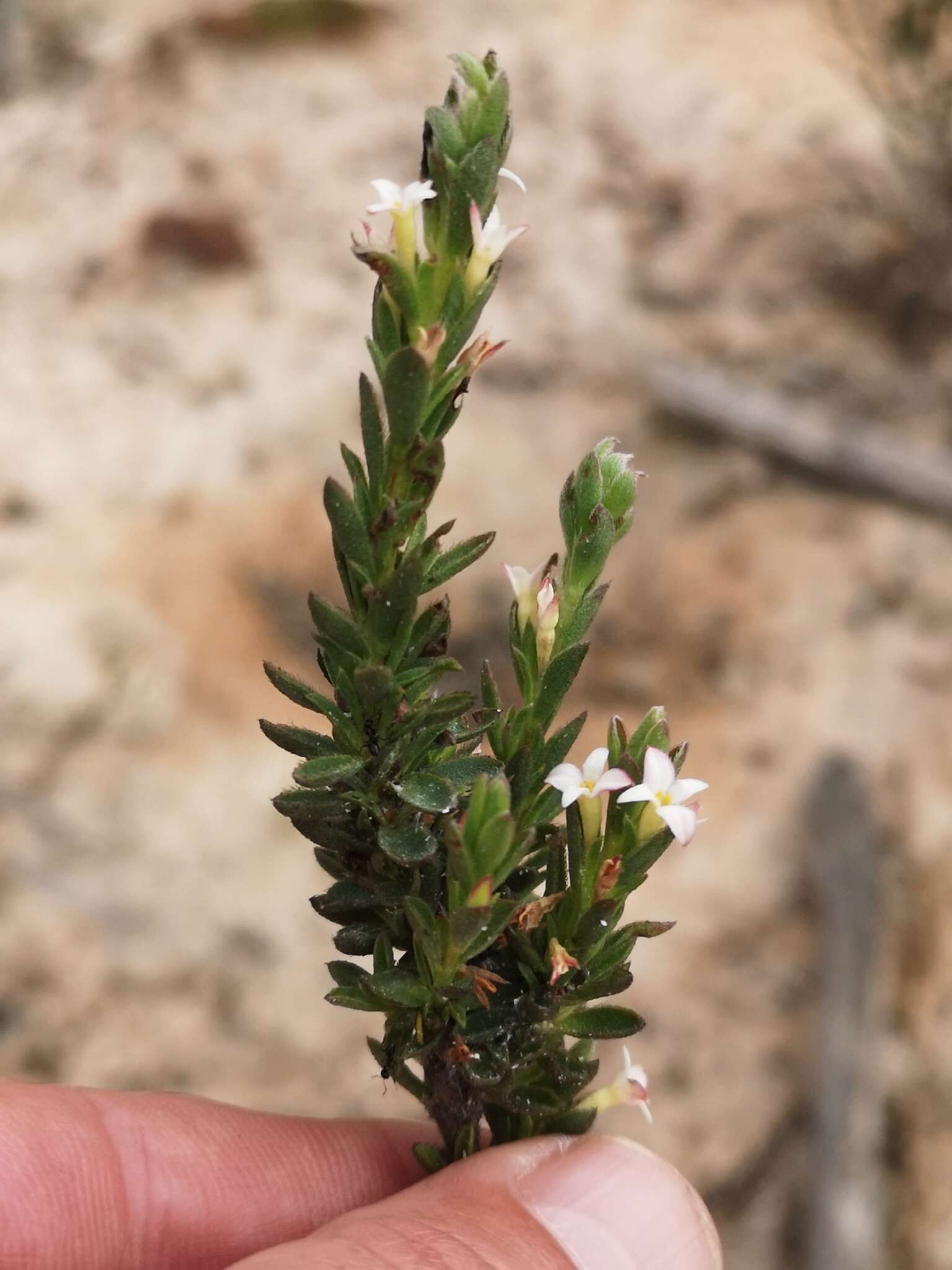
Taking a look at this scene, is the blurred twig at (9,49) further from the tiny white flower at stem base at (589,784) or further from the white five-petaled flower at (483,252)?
the tiny white flower at stem base at (589,784)

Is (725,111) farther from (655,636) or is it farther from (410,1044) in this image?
(410,1044)

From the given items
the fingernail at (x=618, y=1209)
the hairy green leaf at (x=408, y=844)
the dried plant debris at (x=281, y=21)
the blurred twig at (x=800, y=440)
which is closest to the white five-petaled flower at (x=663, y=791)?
the hairy green leaf at (x=408, y=844)

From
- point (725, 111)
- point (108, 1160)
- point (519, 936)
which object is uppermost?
point (725, 111)

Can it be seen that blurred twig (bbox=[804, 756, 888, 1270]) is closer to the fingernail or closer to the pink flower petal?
the fingernail

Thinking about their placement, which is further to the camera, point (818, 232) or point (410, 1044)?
point (818, 232)

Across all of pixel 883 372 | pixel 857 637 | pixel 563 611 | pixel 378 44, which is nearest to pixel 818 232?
pixel 883 372

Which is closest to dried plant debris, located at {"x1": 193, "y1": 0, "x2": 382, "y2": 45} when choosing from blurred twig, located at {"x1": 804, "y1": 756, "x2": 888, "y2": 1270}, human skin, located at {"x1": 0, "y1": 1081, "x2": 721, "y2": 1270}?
blurred twig, located at {"x1": 804, "y1": 756, "x2": 888, "y2": 1270}
